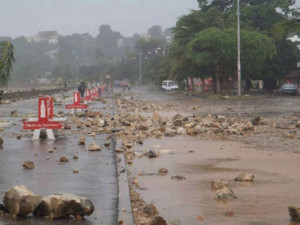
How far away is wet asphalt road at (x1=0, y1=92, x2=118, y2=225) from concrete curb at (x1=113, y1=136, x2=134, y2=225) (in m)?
0.07

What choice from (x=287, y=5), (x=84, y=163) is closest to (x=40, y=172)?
(x=84, y=163)

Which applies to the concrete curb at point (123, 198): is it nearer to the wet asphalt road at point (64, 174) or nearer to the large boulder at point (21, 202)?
the wet asphalt road at point (64, 174)

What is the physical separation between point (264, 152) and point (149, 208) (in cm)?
631

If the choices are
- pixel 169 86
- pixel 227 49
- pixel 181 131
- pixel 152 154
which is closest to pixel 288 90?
pixel 227 49

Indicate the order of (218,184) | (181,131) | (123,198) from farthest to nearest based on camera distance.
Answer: (181,131) < (218,184) < (123,198)

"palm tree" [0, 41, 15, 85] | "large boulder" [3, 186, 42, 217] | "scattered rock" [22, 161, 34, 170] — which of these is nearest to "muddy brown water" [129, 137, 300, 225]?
"large boulder" [3, 186, 42, 217]

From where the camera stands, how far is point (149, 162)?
11578 mm

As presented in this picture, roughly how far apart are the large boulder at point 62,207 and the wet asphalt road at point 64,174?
102 millimetres

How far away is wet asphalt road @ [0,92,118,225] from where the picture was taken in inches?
273

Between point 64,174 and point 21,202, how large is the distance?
3.11m

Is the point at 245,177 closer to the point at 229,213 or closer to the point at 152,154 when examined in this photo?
the point at 229,213

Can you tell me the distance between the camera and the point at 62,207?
21.2 feet

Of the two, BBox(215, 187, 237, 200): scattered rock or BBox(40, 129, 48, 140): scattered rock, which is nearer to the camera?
BBox(215, 187, 237, 200): scattered rock

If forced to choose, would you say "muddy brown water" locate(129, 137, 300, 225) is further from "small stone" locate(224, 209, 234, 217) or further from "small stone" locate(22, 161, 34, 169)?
"small stone" locate(22, 161, 34, 169)
